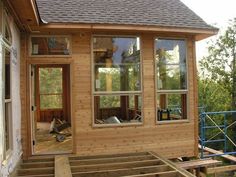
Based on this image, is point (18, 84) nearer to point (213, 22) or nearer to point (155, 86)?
point (155, 86)

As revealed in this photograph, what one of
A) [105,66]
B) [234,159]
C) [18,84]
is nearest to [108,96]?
[105,66]

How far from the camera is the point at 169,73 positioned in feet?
26.5

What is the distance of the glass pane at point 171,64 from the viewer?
26.2 ft

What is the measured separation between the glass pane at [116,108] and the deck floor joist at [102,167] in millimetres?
887

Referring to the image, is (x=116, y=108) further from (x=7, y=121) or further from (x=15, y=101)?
(x=7, y=121)

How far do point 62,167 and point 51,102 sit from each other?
26.6ft

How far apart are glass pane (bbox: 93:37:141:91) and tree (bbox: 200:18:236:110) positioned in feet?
57.4

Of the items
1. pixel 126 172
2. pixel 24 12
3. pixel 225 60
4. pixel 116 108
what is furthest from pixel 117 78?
pixel 225 60

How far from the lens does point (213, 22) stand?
88.9ft

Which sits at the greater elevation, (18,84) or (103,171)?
(18,84)

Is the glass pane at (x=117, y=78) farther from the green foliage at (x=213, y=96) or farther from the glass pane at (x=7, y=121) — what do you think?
the green foliage at (x=213, y=96)

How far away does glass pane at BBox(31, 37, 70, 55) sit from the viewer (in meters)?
7.35

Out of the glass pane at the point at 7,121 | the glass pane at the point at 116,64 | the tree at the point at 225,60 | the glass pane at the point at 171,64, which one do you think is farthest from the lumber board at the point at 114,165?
the tree at the point at 225,60

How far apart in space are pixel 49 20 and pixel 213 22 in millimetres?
22397
